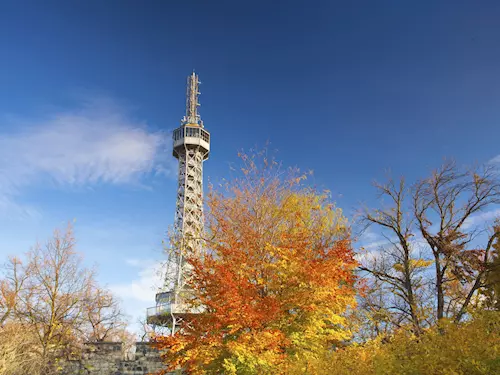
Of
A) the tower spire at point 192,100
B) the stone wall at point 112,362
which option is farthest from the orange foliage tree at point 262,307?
the tower spire at point 192,100

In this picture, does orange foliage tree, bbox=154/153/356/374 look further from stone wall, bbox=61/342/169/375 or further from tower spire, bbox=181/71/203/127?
tower spire, bbox=181/71/203/127

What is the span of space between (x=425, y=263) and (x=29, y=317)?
2047 centimetres

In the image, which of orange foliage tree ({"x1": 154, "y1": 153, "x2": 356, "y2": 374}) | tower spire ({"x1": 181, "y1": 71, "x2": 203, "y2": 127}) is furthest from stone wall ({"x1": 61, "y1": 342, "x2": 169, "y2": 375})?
tower spire ({"x1": 181, "y1": 71, "x2": 203, "y2": 127})

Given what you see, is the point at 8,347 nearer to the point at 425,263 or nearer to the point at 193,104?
the point at 425,263

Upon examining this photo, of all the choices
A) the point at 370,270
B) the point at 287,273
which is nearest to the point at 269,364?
the point at 287,273

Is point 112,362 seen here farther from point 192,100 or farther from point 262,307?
point 192,100

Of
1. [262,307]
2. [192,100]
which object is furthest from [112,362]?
[192,100]

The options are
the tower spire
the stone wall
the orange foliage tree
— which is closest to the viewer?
the orange foliage tree

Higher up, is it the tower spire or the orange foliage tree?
the tower spire

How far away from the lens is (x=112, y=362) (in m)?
22.5

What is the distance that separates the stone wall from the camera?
72.9ft

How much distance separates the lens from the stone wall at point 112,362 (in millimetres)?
22234

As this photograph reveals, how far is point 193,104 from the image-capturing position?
219 ft

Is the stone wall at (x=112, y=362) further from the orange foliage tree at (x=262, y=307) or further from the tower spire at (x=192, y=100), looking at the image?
the tower spire at (x=192, y=100)
